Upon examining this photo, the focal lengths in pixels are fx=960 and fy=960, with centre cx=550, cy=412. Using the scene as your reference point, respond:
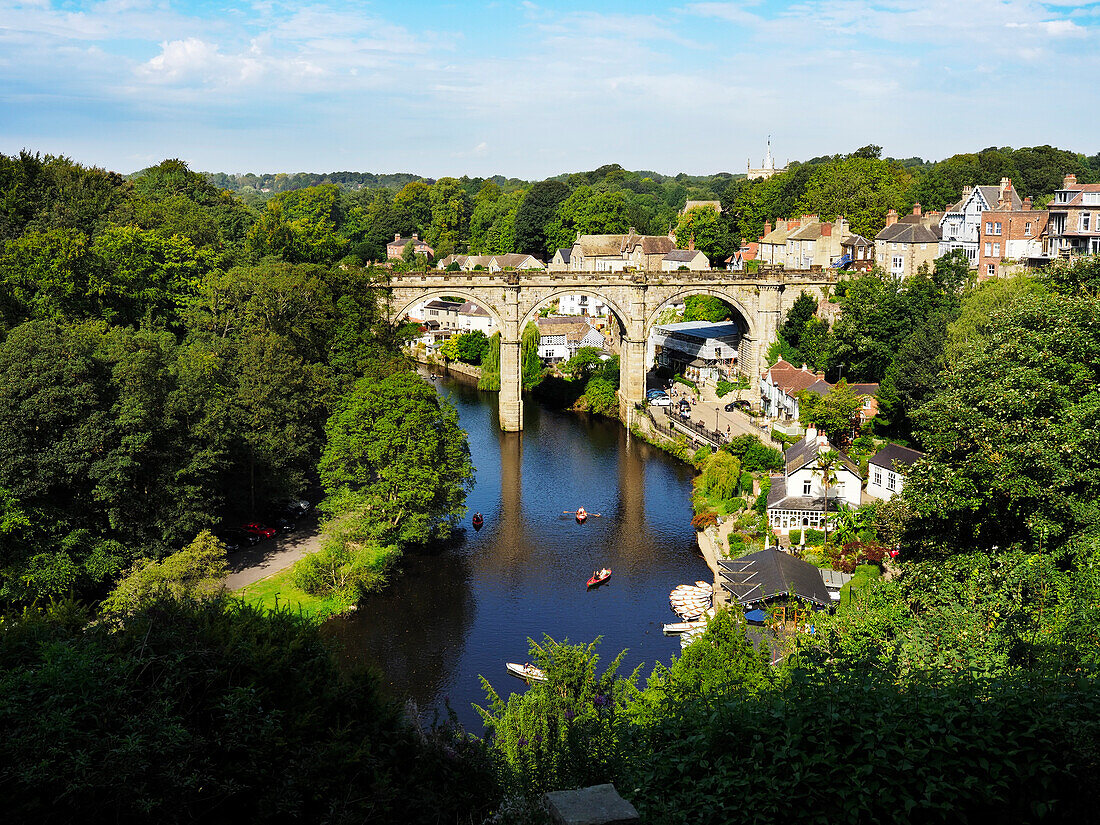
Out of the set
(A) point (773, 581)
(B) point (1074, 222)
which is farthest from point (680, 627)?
(B) point (1074, 222)

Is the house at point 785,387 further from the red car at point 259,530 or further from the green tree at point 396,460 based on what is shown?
the red car at point 259,530

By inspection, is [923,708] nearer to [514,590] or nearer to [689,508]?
[514,590]

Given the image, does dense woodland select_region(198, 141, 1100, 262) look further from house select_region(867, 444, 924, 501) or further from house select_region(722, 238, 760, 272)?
house select_region(867, 444, 924, 501)

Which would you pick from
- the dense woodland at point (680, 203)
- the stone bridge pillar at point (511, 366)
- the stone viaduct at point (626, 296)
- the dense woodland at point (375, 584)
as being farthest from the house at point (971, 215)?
the stone bridge pillar at point (511, 366)

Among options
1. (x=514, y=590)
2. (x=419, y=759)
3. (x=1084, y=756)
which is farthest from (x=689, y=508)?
(x=1084, y=756)

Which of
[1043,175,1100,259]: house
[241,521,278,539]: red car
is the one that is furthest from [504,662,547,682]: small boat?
[1043,175,1100,259]: house

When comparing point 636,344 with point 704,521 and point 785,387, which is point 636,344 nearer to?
point 785,387
